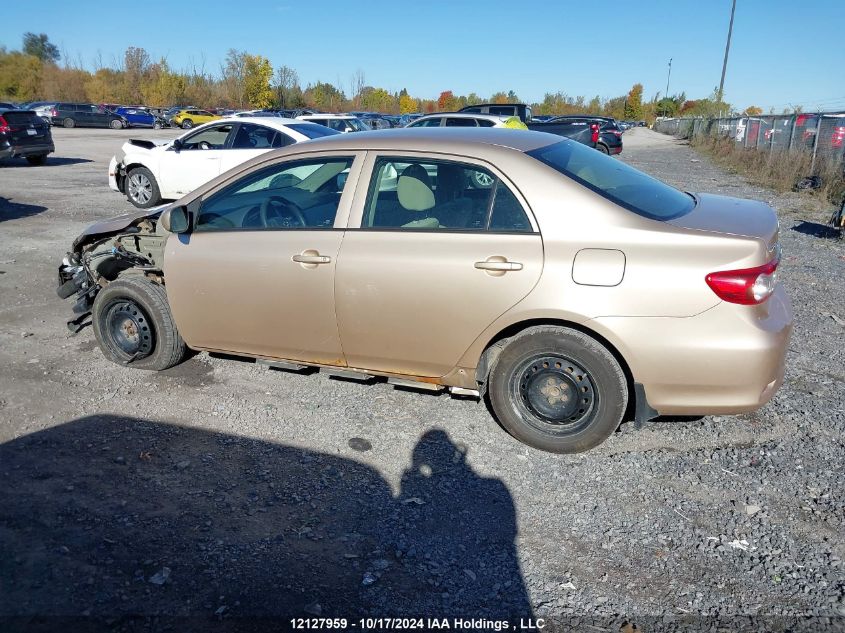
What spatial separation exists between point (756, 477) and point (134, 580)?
3223 mm

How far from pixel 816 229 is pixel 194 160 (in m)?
11.0

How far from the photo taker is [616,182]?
390cm

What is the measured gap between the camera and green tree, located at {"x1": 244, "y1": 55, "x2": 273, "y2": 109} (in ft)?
242

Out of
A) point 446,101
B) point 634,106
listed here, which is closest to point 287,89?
point 446,101

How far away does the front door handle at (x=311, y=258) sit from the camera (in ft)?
12.9

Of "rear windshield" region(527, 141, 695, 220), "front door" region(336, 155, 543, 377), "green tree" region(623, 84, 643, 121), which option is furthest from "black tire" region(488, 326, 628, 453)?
"green tree" region(623, 84, 643, 121)

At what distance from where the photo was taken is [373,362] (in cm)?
405

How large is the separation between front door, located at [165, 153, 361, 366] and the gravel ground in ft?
1.56

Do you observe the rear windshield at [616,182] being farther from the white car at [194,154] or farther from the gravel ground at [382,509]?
the white car at [194,154]

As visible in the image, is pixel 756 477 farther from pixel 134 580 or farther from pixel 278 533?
pixel 134 580

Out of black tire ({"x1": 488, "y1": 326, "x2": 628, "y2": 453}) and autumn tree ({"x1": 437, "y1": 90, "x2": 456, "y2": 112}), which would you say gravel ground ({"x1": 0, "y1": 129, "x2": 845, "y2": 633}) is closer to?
black tire ({"x1": 488, "y1": 326, "x2": 628, "y2": 453})

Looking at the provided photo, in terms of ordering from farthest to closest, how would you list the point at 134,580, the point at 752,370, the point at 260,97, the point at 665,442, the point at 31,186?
1. the point at 260,97
2. the point at 31,186
3. the point at 665,442
4. the point at 752,370
5. the point at 134,580

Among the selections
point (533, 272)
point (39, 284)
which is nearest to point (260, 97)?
point (39, 284)

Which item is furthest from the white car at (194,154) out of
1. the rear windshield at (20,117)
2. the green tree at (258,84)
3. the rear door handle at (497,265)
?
the green tree at (258,84)
